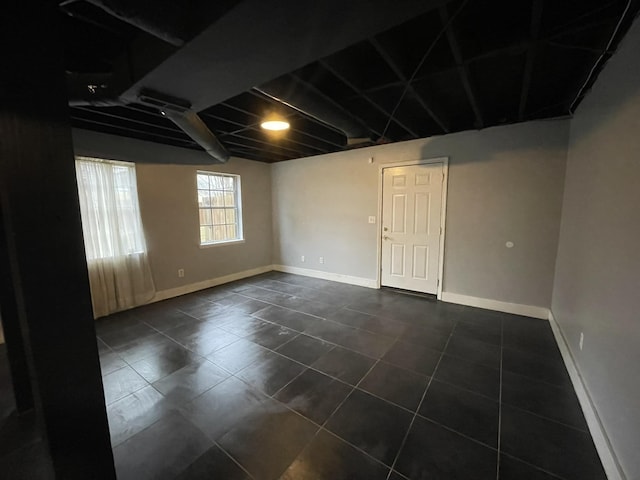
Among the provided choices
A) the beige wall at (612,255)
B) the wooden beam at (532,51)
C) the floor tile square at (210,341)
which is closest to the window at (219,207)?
the floor tile square at (210,341)

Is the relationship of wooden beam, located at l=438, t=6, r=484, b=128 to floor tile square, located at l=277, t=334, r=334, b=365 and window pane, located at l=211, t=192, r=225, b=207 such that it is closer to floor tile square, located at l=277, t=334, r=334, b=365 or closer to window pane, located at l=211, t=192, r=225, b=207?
floor tile square, located at l=277, t=334, r=334, b=365

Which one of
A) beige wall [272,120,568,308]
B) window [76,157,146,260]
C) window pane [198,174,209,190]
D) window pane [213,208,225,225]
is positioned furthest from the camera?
window pane [213,208,225,225]

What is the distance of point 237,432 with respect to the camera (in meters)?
1.65

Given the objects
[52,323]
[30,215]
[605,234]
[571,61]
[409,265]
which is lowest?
[409,265]

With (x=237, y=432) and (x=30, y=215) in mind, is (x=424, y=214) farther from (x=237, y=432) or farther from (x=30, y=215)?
(x=30, y=215)

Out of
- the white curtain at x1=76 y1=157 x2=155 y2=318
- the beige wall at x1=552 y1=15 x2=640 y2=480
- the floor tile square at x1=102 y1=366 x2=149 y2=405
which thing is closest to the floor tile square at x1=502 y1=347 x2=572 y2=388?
the beige wall at x1=552 y1=15 x2=640 y2=480

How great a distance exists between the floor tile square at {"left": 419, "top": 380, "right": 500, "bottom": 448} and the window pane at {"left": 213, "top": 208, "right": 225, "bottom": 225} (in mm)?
4275

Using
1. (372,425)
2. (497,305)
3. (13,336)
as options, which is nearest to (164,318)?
(13,336)

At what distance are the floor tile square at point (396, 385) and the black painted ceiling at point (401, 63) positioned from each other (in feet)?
Result: 7.51

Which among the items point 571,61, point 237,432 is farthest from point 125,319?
point 571,61

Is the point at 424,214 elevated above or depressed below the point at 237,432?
above

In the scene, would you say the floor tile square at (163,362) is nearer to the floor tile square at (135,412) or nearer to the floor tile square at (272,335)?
the floor tile square at (135,412)

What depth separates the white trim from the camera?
15.1ft

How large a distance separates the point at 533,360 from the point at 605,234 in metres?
1.33
